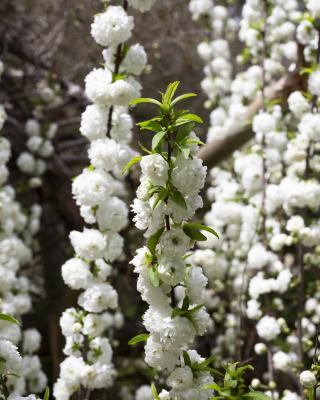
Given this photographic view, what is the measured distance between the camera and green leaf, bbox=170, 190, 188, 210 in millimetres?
1374

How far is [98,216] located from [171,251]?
872mm

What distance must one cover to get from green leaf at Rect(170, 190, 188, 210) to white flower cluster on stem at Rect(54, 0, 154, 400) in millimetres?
806

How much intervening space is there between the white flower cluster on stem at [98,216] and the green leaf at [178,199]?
81 centimetres

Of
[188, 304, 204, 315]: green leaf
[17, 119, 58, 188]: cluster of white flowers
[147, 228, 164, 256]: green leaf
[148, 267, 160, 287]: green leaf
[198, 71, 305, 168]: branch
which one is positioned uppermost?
[17, 119, 58, 188]: cluster of white flowers

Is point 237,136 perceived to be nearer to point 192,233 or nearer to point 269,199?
point 269,199

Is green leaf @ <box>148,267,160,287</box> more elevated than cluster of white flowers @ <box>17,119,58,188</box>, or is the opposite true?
cluster of white flowers @ <box>17,119,58,188</box>

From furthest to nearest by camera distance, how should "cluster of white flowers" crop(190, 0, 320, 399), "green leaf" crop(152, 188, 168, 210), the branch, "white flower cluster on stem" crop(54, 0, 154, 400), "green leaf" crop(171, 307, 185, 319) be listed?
the branch, "cluster of white flowers" crop(190, 0, 320, 399), "white flower cluster on stem" crop(54, 0, 154, 400), "green leaf" crop(171, 307, 185, 319), "green leaf" crop(152, 188, 168, 210)

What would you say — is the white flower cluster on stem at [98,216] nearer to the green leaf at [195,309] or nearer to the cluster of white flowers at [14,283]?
the cluster of white flowers at [14,283]

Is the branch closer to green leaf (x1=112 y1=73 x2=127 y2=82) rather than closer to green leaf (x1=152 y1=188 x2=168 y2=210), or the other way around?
green leaf (x1=112 y1=73 x2=127 y2=82)

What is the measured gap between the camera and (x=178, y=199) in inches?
54.4

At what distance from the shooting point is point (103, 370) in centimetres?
221

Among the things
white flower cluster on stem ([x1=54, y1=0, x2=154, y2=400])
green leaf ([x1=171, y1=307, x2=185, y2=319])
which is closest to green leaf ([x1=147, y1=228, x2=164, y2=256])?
green leaf ([x1=171, y1=307, x2=185, y2=319])

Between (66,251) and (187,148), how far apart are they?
3647 mm

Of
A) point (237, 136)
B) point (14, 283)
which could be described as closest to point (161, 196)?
point (14, 283)
